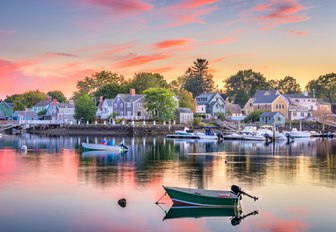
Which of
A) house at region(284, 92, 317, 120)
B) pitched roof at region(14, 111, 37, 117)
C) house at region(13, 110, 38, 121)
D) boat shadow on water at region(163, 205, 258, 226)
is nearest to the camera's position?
boat shadow on water at region(163, 205, 258, 226)

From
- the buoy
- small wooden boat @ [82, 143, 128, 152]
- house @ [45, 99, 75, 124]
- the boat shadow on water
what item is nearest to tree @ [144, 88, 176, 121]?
house @ [45, 99, 75, 124]

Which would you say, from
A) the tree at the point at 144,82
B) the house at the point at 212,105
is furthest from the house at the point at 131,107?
the house at the point at 212,105

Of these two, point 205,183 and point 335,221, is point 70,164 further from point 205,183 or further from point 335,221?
point 335,221

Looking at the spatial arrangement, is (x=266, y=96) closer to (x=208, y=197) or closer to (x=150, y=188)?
(x=150, y=188)

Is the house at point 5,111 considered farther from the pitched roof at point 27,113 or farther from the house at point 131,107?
the house at point 131,107

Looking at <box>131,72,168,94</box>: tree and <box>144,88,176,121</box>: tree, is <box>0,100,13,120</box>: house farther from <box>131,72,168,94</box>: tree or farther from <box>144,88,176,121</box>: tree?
<box>144,88,176,121</box>: tree

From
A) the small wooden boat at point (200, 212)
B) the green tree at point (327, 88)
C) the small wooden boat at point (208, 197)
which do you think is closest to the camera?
the small wooden boat at point (200, 212)

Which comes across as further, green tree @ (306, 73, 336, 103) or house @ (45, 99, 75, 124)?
green tree @ (306, 73, 336, 103)

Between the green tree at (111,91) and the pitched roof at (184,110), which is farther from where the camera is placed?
the green tree at (111,91)

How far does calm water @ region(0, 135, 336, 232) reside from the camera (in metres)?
30.2

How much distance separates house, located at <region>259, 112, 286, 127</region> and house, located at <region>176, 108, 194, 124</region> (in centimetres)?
2013

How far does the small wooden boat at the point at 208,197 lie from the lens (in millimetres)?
31672

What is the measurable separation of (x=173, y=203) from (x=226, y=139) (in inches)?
2991

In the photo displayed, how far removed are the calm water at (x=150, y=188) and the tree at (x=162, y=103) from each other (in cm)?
6681
